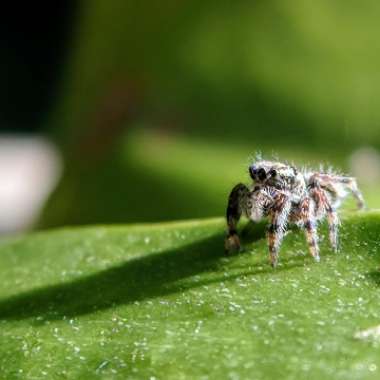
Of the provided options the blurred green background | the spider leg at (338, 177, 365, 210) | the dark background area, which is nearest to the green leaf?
the spider leg at (338, 177, 365, 210)

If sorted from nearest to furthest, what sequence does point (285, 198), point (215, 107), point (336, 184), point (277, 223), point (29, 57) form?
point (277, 223) < point (285, 198) < point (336, 184) < point (215, 107) < point (29, 57)

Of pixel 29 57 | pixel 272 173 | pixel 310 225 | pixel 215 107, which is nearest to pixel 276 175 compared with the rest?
pixel 272 173

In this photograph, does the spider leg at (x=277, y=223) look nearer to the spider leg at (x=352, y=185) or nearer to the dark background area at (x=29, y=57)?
the spider leg at (x=352, y=185)

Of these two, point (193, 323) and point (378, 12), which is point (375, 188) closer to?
Result: point (378, 12)

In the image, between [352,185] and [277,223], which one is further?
[352,185]

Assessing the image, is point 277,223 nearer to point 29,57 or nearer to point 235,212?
point 235,212

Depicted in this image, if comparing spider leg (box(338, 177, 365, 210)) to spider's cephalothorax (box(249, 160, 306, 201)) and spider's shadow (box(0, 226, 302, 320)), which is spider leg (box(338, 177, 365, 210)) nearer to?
spider's cephalothorax (box(249, 160, 306, 201))

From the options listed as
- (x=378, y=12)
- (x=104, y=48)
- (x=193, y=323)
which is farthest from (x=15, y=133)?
(x=193, y=323)

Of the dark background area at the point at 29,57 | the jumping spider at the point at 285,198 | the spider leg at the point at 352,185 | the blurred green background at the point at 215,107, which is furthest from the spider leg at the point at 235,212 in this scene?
the dark background area at the point at 29,57
